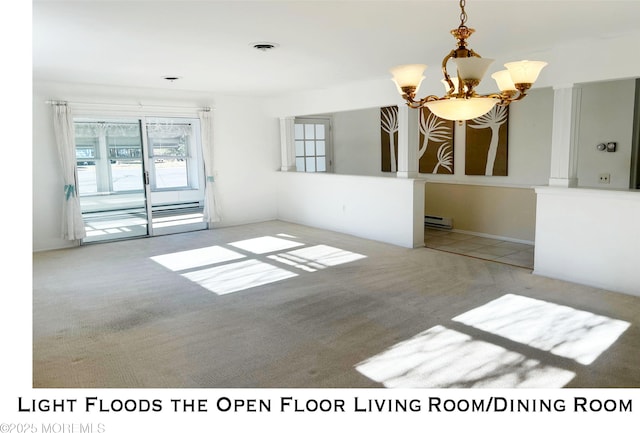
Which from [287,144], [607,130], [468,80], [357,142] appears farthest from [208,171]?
[468,80]

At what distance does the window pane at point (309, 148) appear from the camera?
29.5 ft

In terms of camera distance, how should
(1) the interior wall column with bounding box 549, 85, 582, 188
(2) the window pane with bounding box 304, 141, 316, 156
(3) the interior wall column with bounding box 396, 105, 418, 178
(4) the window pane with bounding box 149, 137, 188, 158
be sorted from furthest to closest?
(4) the window pane with bounding box 149, 137, 188, 158 < (2) the window pane with bounding box 304, 141, 316, 156 < (3) the interior wall column with bounding box 396, 105, 418, 178 < (1) the interior wall column with bounding box 549, 85, 582, 188

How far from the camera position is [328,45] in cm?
422

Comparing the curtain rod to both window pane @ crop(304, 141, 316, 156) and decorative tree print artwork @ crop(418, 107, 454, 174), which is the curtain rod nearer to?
window pane @ crop(304, 141, 316, 156)

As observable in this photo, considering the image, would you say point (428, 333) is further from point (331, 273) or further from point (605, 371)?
point (331, 273)

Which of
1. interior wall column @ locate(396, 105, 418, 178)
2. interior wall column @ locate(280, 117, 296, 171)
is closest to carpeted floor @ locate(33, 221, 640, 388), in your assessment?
interior wall column @ locate(396, 105, 418, 178)

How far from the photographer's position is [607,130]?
5496 millimetres

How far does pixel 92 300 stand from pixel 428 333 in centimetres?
307

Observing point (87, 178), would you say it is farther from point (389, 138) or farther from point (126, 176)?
point (389, 138)

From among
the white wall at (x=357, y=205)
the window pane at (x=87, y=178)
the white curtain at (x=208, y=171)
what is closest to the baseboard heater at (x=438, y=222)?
the white wall at (x=357, y=205)

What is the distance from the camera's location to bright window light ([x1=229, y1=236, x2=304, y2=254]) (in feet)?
20.5

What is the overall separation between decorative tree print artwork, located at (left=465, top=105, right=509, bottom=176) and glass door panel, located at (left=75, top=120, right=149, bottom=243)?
16.7ft
